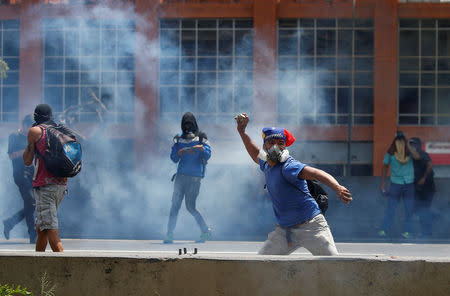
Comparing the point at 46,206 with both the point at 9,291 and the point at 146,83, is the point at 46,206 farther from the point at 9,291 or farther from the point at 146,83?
the point at 146,83

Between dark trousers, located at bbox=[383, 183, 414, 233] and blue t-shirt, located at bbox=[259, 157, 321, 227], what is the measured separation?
6.31 m

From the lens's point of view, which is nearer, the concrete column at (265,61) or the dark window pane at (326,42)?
the concrete column at (265,61)

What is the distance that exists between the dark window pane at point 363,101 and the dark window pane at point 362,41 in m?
1.07

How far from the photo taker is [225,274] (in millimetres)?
4230

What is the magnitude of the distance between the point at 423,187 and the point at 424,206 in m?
0.31

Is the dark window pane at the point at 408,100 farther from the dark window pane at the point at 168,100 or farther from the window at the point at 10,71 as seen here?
the window at the point at 10,71

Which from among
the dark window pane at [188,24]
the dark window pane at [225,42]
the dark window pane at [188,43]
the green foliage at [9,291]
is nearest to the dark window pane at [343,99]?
the dark window pane at [225,42]

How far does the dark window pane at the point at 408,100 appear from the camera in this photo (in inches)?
805

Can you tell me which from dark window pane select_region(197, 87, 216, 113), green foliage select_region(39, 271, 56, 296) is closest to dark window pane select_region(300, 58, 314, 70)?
dark window pane select_region(197, 87, 216, 113)

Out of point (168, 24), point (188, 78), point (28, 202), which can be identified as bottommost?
point (28, 202)

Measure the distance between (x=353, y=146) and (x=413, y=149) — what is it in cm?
944

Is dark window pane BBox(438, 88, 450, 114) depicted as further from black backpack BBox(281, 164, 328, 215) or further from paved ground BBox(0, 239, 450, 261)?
black backpack BBox(281, 164, 328, 215)

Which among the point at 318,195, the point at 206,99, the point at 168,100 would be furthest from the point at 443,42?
the point at 318,195

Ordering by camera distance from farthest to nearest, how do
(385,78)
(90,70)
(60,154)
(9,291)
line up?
(385,78) < (90,70) < (60,154) < (9,291)
